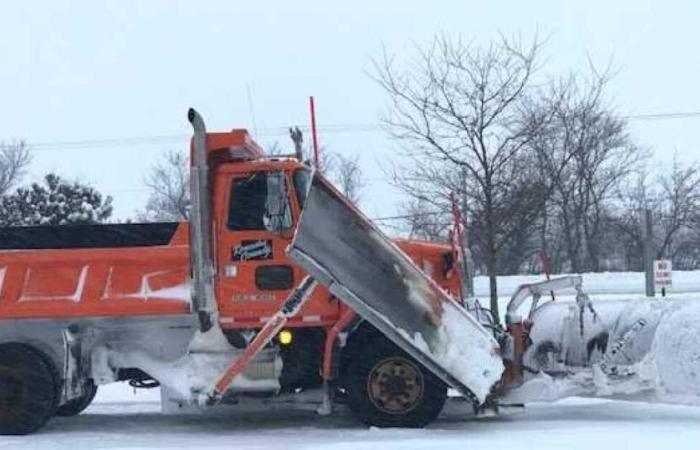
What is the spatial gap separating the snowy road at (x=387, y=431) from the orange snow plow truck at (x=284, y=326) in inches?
12.1

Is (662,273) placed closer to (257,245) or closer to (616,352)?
(616,352)

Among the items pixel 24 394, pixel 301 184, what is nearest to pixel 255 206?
pixel 301 184

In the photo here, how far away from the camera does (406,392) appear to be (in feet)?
31.4

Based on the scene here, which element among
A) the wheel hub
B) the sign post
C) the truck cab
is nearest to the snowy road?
the wheel hub

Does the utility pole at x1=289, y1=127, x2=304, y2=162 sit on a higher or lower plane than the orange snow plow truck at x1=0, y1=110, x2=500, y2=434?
higher

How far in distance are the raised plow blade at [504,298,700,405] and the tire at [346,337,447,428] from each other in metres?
0.88

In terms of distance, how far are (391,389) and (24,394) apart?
3.55 meters

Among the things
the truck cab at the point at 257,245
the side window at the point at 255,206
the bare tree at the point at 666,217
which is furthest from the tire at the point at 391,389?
the bare tree at the point at 666,217

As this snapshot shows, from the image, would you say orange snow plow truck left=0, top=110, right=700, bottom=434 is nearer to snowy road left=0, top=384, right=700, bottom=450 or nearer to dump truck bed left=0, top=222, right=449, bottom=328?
dump truck bed left=0, top=222, right=449, bottom=328

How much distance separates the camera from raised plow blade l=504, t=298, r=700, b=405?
30.6 feet

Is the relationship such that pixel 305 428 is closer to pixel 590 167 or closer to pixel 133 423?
pixel 133 423

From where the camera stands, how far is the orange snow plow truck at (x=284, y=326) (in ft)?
30.5

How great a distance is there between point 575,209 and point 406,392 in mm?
20539

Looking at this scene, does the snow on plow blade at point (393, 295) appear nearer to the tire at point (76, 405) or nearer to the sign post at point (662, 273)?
the tire at point (76, 405)
